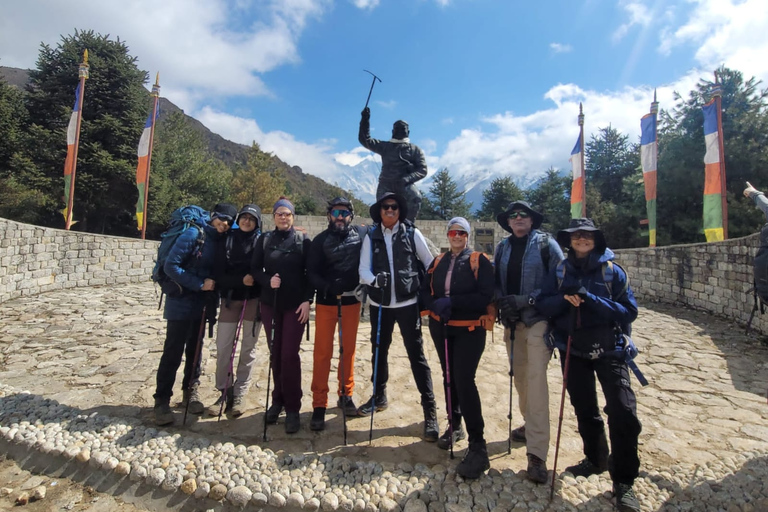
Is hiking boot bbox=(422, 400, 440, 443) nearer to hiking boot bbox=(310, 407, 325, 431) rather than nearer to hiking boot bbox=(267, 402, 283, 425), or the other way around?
hiking boot bbox=(310, 407, 325, 431)

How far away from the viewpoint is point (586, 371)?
2766 mm

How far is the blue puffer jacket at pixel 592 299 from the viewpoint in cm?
Answer: 260

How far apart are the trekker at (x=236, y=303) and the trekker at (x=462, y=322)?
1.80 m

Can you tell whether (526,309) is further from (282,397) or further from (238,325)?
(238,325)

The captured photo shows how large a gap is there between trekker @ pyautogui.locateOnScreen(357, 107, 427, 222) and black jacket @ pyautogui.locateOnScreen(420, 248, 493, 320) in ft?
9.60

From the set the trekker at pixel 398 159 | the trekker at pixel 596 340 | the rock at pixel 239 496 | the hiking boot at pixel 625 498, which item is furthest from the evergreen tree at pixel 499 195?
the rock at pixel 239 496

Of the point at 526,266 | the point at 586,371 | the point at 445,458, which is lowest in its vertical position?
the point at 445,458

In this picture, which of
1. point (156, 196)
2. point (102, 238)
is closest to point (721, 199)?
point (102, 238)

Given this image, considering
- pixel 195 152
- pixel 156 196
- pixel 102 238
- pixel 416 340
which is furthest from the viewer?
pixel 195 152

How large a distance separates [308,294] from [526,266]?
1.96m

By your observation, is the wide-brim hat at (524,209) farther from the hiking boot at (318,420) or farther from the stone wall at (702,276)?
the stone wall at (702,276)

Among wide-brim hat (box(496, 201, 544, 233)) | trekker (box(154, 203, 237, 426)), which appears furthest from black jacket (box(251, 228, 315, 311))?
wide-brim hat (box(496, 201, 544, 233))

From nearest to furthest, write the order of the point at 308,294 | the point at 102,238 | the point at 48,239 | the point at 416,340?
the point at 416,340 < the point at 308,294 < the point at 48,239 < the point at 102,238

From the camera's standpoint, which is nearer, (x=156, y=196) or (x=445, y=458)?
(x=445, y=458)
